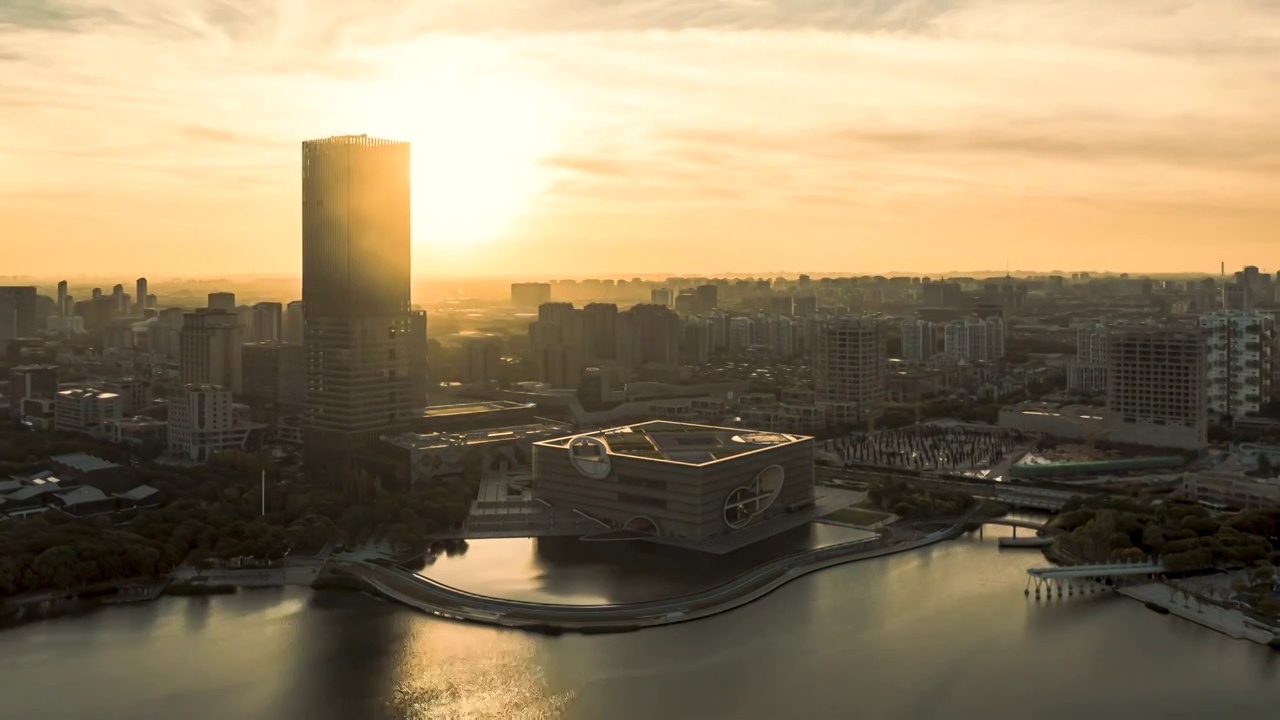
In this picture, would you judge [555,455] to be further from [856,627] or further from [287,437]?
[287,437]

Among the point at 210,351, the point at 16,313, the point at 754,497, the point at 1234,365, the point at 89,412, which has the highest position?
the point at 16,313

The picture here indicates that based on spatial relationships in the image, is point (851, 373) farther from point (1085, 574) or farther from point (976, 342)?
point (1085, 574)

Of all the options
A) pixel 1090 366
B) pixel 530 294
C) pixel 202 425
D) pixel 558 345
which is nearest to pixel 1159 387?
pixel 1090 366

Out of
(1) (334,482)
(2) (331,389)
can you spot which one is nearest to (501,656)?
(1) (334,482)

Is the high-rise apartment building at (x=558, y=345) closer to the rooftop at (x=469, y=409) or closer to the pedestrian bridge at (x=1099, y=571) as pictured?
the rooftop at (x=469, y=409)

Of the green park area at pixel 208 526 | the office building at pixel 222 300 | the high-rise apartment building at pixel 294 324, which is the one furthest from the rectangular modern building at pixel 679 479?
the office building at pixel 222 300
